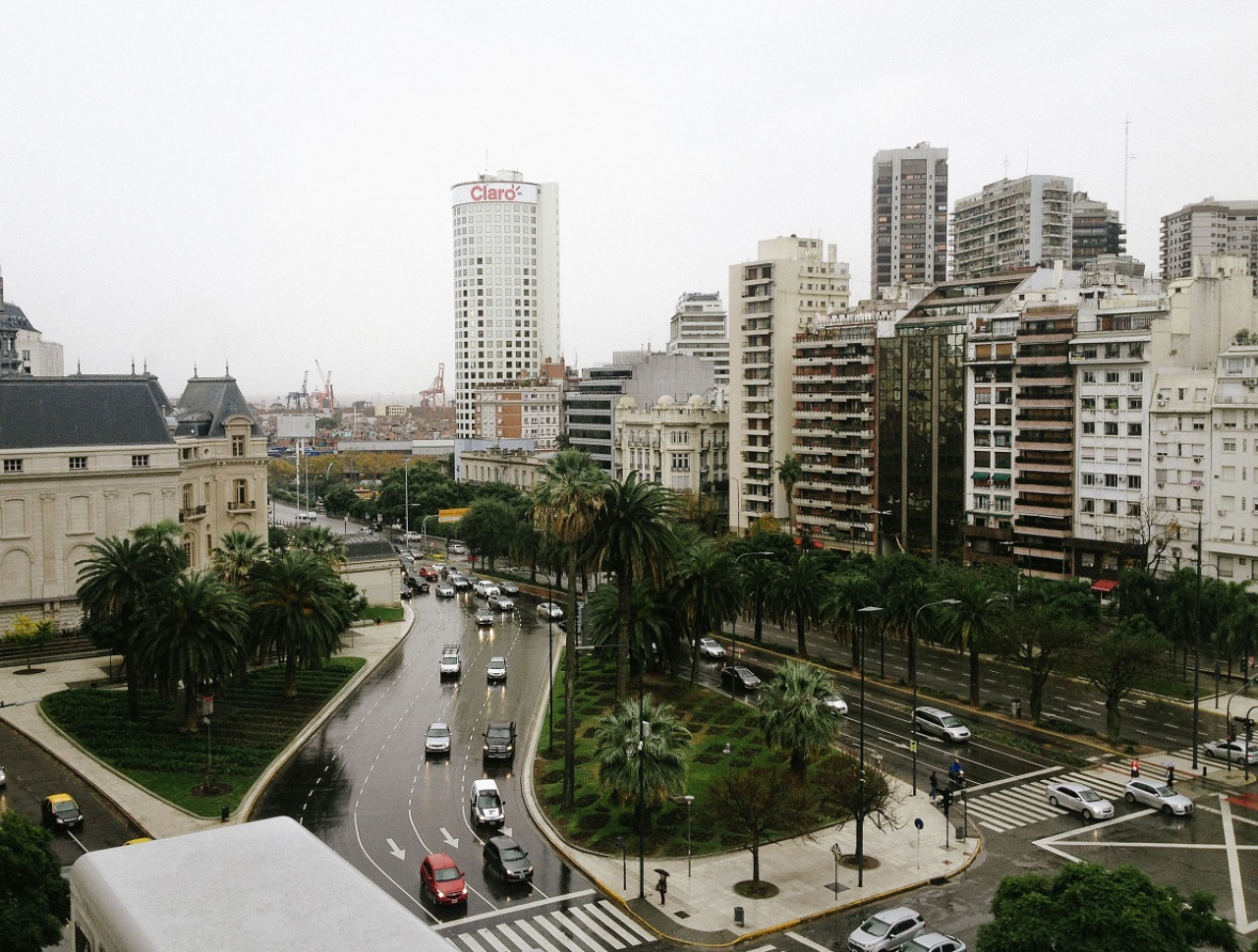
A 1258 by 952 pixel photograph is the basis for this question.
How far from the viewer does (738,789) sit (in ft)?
141

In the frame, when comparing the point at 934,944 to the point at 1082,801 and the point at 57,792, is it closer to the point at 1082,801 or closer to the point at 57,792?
the point at 1082,801

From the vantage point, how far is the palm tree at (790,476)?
13075cm

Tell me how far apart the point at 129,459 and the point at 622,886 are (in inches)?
2490

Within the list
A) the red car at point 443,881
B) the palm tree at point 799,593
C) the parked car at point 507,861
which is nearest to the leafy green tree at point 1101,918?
the parked car at point 507,861

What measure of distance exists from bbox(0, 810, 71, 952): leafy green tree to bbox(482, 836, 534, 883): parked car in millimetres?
15410

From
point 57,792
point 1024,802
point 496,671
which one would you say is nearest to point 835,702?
point 1024,802

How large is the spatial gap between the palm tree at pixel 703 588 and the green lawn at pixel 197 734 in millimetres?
24565

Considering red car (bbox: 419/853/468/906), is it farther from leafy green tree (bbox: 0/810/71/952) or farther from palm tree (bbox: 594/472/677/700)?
palm tree (bbox: 594/472/677/700)

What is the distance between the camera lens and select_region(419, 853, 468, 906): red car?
40781 millimetres

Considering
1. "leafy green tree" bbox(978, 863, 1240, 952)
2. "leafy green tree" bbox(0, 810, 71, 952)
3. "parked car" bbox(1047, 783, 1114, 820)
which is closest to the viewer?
"leafy green tree" bbox(978, 863, 1240, 952)

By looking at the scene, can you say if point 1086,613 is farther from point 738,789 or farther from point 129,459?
point 129,459

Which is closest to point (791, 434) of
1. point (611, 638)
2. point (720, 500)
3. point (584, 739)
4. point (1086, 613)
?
point (720, 500)

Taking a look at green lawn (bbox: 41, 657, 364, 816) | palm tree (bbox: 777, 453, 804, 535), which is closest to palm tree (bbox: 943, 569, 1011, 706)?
green lawn (bbox: 41, 657, 364, 816)

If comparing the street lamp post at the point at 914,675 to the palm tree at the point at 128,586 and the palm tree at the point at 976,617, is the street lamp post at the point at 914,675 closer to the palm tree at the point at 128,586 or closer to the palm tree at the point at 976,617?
the palm tree at the point at 976,617
